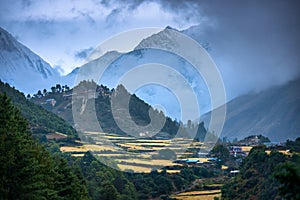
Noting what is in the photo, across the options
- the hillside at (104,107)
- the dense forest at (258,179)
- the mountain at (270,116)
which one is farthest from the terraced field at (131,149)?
the mountain at (270,116)

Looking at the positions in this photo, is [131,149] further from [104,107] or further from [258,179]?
[258,179]

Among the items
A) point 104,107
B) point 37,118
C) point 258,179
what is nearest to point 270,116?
point 104,107

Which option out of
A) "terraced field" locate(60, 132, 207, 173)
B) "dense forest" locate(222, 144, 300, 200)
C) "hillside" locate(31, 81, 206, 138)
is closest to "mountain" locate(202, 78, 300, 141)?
"hillside" locate(31, 81, 206, 138)

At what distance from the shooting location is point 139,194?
149 feet

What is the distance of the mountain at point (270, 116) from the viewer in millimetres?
140500

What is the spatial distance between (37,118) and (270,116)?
108m

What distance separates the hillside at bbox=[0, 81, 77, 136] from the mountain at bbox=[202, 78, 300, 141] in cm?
7514

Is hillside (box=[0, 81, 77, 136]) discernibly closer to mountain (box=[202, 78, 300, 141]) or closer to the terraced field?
the terraced field

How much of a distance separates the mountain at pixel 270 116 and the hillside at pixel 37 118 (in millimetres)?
75145

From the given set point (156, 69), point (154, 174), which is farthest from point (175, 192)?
point (156, 69)

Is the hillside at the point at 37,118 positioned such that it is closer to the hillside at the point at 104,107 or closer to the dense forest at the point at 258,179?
the hillside at the point at 104,107

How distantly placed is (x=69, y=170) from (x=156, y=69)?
74.8m

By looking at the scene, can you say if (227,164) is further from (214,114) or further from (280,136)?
(214,114)

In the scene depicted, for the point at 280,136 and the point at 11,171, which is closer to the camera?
the point at 11,171
